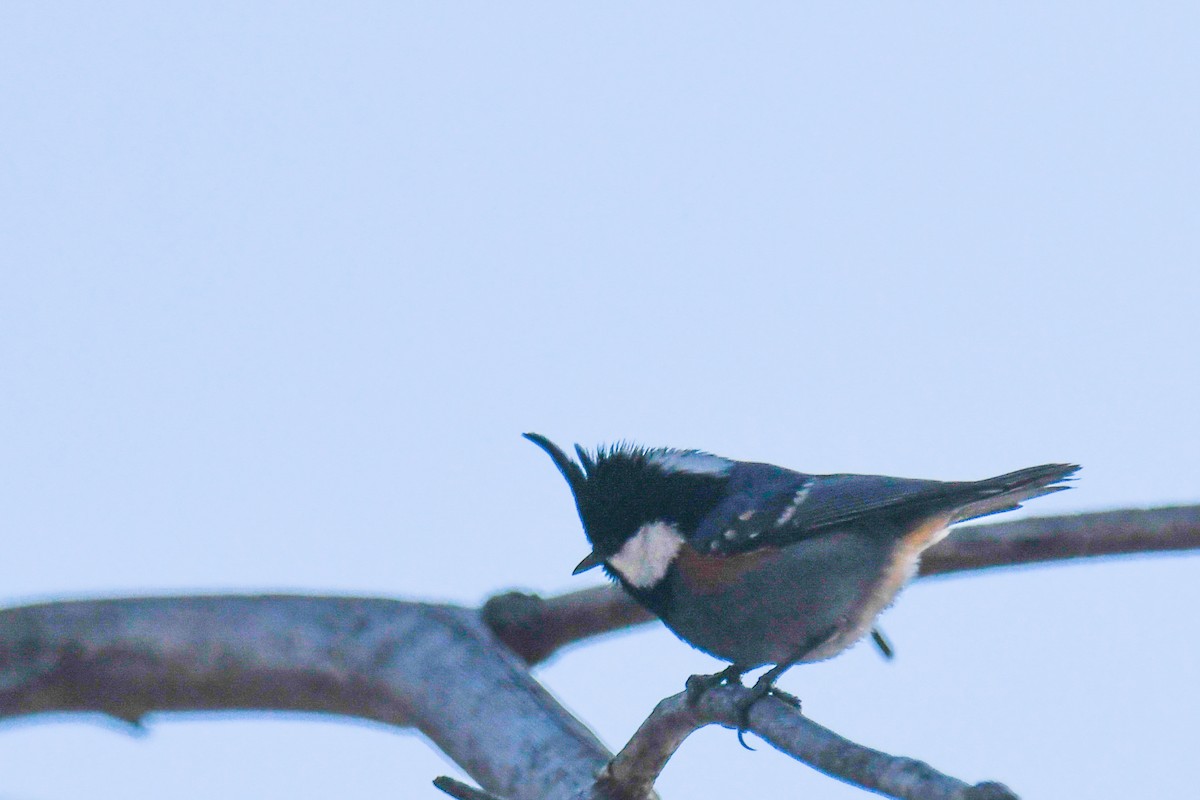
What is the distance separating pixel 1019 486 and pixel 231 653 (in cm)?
366

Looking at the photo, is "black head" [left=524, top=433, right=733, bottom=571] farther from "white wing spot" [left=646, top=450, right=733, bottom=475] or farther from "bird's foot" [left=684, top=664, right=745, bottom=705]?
"bird's foot" [left=684, top=664, right=745, bottom=705]

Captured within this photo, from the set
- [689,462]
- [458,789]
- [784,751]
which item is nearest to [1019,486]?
[689,462]

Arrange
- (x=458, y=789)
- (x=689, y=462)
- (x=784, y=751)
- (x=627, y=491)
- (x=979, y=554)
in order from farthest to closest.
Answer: (x=979, y=554), (x=689, y=462), (x=627, y=491), (x=458, y=789), (x=784, y=751)

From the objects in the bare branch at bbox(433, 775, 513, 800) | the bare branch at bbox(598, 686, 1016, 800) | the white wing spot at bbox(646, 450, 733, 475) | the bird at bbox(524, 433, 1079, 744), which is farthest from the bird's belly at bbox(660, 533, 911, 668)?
the bare branch at bbox(433, 775, 513, 800)

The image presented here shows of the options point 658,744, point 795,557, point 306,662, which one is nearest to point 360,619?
point 306,662

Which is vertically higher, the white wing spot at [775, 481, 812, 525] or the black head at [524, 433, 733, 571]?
the black head at [524, 433, 733, 571]

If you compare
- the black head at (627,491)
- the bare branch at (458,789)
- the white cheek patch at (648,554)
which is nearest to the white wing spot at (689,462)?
the black head at (627,491)

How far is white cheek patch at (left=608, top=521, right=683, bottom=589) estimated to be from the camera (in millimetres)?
5320

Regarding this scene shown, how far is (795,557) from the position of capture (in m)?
5.20

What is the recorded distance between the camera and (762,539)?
5.22m

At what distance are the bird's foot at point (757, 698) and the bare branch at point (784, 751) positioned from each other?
1.5 inches

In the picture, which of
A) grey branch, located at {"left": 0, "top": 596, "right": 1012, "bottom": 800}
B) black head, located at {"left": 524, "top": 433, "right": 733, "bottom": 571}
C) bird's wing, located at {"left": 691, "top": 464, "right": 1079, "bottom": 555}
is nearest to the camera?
bird's wing, located at {"left": 691, "top": 464, "right": 1079, "bottom": 555}

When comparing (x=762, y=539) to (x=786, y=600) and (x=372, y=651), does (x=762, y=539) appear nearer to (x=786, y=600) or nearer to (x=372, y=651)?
(x=786, y=600)

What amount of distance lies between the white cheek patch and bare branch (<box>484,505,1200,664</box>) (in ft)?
2.12
